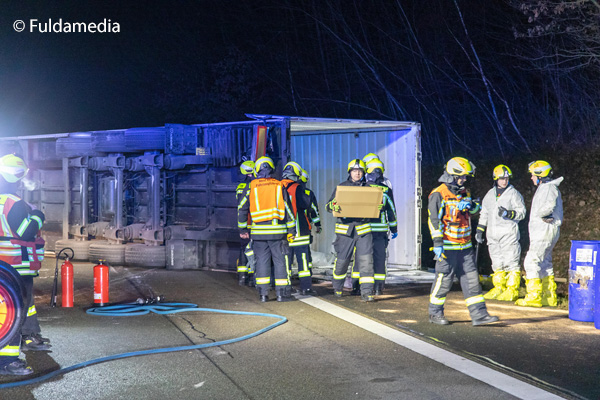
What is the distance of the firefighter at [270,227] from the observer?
9.64 metres

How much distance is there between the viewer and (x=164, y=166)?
45.2ft

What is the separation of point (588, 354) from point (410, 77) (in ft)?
49.1

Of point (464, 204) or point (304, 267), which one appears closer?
point (464, 204)

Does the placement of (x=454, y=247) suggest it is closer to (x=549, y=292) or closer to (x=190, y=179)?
(x=549, y=292)

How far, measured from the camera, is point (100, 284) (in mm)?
9430

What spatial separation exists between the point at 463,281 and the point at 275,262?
2766mm

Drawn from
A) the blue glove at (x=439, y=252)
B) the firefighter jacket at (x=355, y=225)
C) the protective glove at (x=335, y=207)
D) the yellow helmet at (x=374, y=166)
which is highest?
the yellow helmet at (x=374, y=166)

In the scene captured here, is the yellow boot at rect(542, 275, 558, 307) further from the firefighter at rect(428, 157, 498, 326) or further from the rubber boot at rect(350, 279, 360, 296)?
the rubber boot at rect(350, 279, 360, 296)

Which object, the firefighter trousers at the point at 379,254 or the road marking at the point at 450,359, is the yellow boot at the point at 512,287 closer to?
the firefighter trousers at the point at 379,254

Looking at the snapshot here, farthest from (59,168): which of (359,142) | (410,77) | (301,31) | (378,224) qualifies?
(301,31)

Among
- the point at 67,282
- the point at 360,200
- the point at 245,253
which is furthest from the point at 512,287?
the point at 67,282

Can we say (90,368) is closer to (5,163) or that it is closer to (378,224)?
(5,163)

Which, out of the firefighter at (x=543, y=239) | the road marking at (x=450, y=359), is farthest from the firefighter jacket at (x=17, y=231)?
the firefighter at (x=543, y=239)

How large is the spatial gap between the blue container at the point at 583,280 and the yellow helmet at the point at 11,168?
6.37m
